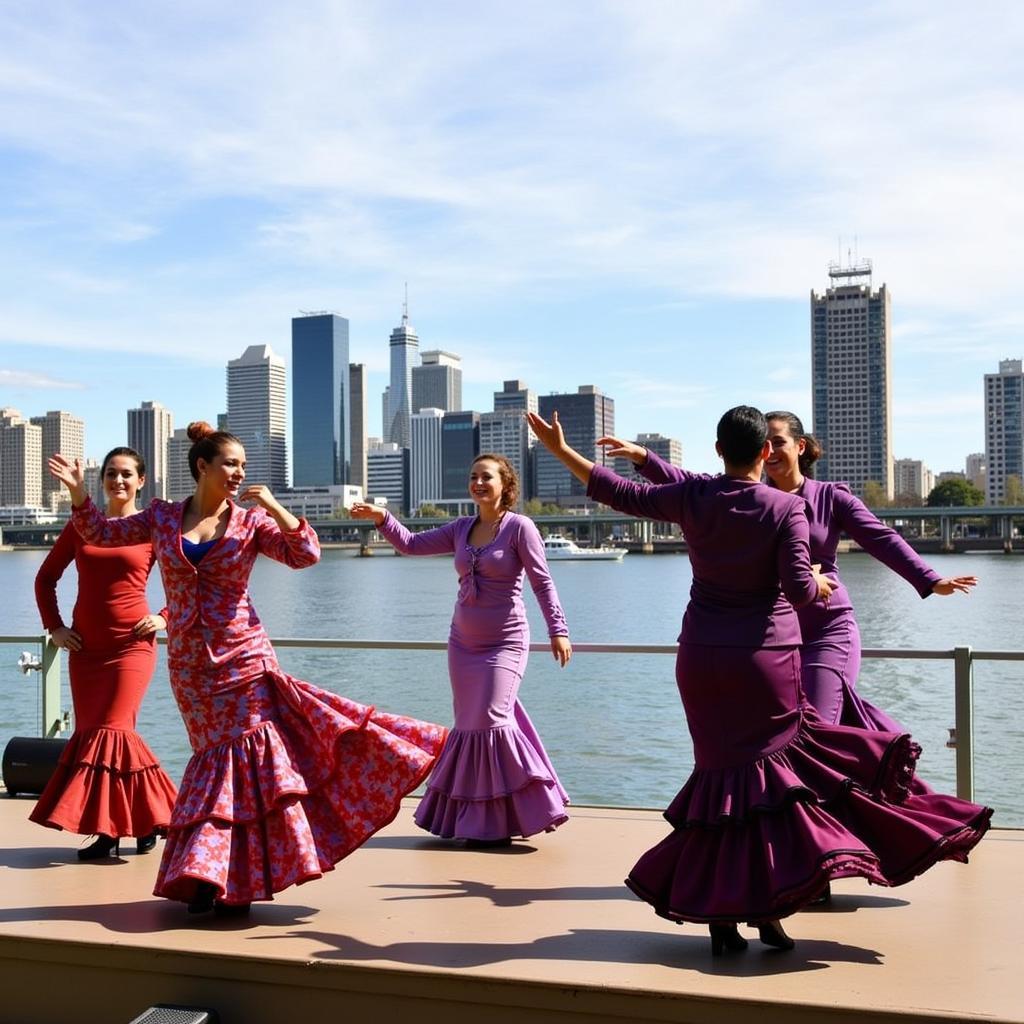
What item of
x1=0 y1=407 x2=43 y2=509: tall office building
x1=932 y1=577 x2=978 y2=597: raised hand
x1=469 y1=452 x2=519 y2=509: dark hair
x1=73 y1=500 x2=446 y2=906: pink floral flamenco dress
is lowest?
x1=73 y1=500 x2=446 y2=906: pink floral flamenco dress

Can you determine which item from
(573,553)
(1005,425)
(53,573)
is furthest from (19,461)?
(53,573)

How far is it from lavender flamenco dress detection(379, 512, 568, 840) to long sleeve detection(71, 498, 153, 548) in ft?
4.94

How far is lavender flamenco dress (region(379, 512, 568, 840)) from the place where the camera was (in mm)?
5211

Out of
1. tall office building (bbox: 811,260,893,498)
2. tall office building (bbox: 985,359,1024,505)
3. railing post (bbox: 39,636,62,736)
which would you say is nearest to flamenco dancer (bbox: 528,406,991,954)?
railing post (bbox: 39,636,62,736)

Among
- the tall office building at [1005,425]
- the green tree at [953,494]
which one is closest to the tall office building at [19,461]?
the green tree at [953,494]

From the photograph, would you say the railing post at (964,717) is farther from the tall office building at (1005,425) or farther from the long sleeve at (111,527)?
the tall office building at (1005,425)

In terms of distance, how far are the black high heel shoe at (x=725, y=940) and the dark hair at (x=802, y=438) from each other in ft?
5.75

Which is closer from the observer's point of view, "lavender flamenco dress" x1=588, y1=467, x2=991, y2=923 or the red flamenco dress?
"lavender flamenco dress" x1=588, y1=467, x2=991, y2=923

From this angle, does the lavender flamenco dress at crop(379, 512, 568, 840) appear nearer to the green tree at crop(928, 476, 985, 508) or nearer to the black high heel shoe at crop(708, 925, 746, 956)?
the black high heel shoe at crop(708, 925, 746, 956)

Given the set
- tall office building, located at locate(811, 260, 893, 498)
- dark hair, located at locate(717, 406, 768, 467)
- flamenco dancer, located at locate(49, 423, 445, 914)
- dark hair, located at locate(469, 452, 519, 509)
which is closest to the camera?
dark hair, located at locate(717, 406, 768, 467)

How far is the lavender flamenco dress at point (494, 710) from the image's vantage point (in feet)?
17.1

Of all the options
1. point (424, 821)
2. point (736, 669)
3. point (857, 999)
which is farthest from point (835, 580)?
point (424, 821)

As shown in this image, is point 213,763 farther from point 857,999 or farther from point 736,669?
point 857,999

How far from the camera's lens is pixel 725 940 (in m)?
3.59
